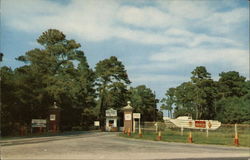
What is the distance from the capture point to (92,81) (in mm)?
64062

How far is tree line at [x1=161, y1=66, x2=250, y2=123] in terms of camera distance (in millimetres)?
72062

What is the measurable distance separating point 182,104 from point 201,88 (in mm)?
13476

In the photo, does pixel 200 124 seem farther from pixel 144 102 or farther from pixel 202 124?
pixel 144 102

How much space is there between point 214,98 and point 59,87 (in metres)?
50.4

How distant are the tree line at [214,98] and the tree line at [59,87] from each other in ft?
69.5

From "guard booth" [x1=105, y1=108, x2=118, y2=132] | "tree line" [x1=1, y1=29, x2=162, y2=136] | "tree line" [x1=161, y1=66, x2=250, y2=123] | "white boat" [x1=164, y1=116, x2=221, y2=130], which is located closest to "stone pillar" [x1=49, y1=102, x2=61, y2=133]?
"tree line" [x1=1, y1=29, x2=162, y2=136]

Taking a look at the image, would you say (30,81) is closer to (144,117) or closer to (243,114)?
(243,114)

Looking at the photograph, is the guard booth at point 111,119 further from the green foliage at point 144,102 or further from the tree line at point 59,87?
the green foliage at point 144,102

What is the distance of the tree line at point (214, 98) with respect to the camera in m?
72.1

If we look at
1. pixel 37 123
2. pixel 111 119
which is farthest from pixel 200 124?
pixel 111 119

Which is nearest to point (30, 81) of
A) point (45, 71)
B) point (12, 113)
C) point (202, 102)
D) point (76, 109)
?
point (12, 113)

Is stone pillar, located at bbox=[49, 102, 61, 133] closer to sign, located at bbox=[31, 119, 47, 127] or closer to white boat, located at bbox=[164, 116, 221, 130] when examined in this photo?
sign, located at bbox=[31, 119, 47, 127]

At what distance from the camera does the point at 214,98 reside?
84.1 meters

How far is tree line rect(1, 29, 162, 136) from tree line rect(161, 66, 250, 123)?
21197 millimetres
